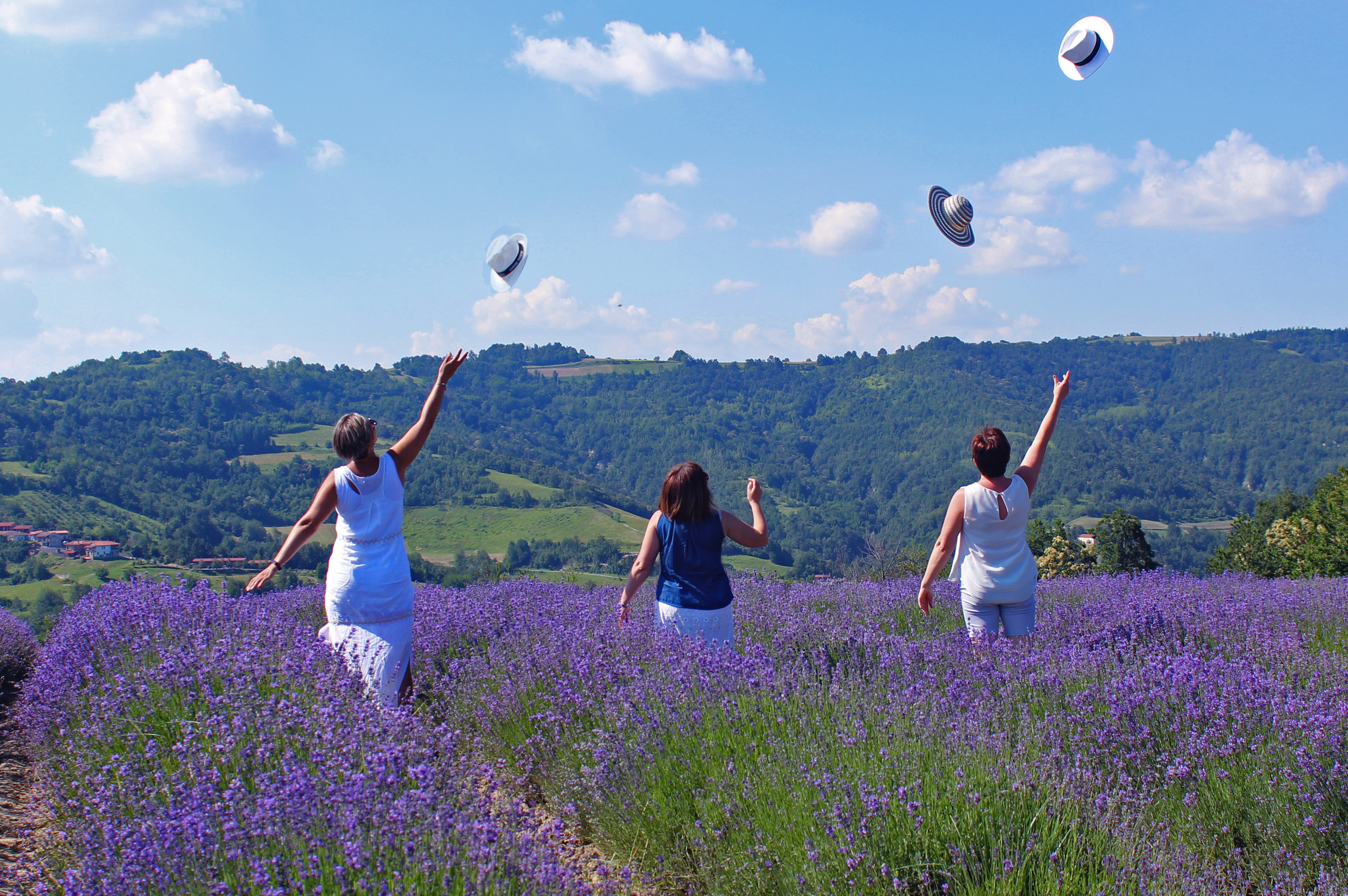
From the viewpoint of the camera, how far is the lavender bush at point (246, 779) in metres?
1.71

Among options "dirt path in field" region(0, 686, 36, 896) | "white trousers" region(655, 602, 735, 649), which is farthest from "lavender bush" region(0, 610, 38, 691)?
"white trousers" region(655, 602, 735, 649)

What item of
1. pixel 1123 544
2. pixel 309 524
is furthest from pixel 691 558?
pixel 1123 544

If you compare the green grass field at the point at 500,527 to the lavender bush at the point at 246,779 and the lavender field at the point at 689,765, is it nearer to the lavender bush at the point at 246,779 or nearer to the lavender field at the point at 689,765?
the lavender bush at the point at 246,779

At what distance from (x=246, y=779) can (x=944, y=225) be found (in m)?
5.28

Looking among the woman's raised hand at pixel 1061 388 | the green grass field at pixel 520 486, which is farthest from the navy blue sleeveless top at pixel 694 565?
the green grass field at pixel 520 486

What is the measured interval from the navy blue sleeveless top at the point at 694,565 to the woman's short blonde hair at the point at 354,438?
129 centimetres

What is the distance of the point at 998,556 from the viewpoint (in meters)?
3.69

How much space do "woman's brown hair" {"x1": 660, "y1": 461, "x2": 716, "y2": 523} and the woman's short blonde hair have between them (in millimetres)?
1247

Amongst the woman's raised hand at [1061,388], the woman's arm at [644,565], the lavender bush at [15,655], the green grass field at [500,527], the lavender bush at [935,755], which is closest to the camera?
the lavender bush at [935,755]

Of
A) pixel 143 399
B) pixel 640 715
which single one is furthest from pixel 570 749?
pixel 143 399

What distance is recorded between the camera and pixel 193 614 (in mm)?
3992

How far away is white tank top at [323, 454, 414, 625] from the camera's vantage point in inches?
130

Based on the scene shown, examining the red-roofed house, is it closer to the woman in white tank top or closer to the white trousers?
the white trousers

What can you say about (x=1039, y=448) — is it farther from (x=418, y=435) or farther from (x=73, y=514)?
(x=73, y=514)
